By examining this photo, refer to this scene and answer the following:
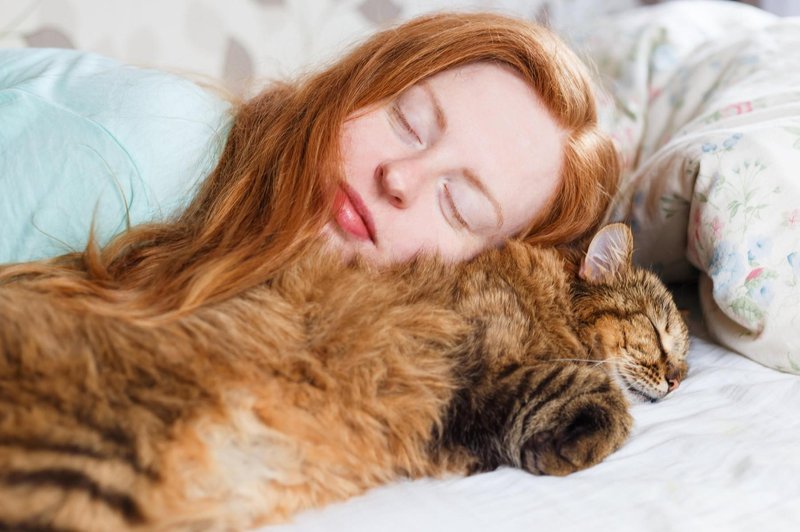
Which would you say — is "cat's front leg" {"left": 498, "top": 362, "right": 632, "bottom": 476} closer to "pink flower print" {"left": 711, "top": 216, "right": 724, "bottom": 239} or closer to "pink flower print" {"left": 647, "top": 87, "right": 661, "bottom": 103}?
"pink flower print" {"left": 711, "top": 216, "right": 724, "bottom": 239}

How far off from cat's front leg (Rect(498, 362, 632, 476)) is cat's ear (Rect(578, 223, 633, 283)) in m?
0.34

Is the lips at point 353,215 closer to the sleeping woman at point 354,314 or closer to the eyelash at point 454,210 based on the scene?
the sleeping woman at point 354,314

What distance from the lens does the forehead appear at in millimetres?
1390

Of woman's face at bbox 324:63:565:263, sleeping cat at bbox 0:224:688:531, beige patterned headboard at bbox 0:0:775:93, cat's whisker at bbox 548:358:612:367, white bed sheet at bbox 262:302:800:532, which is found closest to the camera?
sleeping cat at bbox 0:224:688:531

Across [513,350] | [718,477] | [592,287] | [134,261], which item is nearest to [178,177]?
[134,261]

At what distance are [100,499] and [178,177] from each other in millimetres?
698

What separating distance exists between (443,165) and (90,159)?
2.19ft

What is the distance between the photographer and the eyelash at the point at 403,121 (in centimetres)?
140

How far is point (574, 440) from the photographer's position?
112cm

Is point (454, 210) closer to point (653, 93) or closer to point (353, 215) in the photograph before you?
point (353, 215)

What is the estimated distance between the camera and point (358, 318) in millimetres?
1142

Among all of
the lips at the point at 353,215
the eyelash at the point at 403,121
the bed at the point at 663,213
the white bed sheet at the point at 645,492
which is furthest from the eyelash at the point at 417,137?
the white bed sheet at the point at 645,492

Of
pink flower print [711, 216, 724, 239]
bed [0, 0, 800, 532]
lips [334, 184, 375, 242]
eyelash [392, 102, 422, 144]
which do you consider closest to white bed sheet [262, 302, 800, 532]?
bed [0, 0, 800, 532]

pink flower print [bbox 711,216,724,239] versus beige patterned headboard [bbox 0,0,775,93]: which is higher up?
beige patterned headboard [bbox 0,0,775,93]
